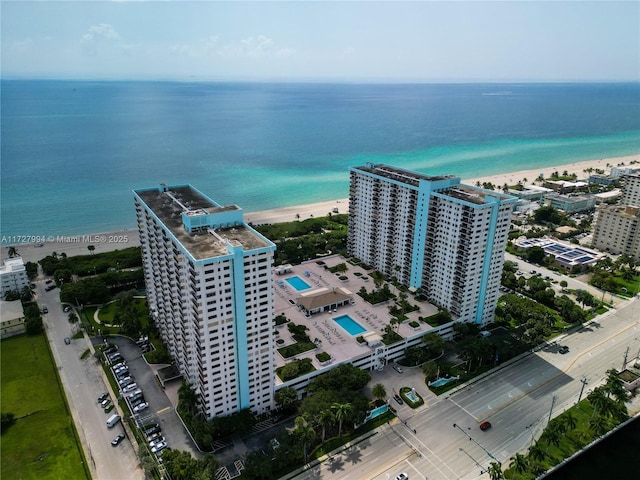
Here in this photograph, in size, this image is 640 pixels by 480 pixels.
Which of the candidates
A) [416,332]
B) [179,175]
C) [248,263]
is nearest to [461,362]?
[416,332]

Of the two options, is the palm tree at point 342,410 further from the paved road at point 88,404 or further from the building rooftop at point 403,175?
the building rooftop at point 403,175

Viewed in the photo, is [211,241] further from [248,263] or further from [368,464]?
[368,464]

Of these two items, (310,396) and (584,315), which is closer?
(310,396)

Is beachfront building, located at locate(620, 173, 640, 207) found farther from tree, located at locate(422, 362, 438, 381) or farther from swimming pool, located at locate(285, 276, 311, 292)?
swimming pool, located at locate(285, 276, 311, 292)

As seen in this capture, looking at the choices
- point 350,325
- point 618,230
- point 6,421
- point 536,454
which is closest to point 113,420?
point 6,421

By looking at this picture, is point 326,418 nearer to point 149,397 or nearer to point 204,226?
point 149,397

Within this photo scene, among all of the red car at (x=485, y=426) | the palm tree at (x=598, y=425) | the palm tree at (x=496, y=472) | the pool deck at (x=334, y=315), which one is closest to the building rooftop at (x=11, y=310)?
the pool deck at (x=334, y=315)
